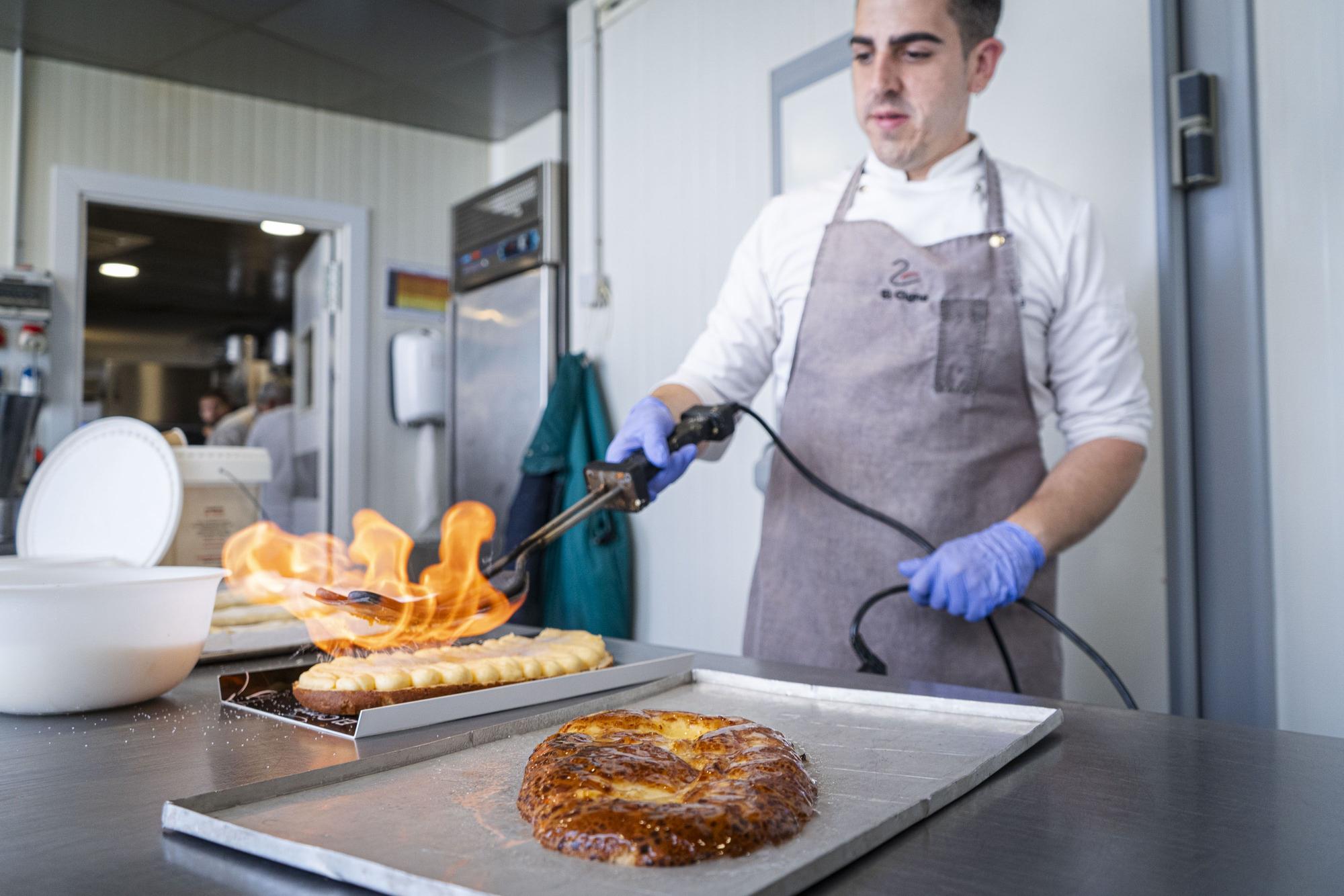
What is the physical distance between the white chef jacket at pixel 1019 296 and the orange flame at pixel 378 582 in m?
0.62

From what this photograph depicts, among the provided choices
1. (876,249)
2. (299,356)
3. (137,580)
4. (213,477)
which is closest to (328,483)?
(299,356)

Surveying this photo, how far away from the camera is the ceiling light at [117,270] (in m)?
6.25

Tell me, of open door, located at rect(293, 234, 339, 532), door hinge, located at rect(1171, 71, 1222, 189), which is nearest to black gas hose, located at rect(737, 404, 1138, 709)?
door hinge, located at rect(1171, 71, 1222, 189)

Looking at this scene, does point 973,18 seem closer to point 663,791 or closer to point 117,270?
point 663,791

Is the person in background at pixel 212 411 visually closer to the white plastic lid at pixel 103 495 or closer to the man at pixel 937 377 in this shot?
the white plastic lid at pixel 103 495

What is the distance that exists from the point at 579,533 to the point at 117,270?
501cm

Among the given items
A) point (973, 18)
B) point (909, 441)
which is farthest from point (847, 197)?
point (909, 441)

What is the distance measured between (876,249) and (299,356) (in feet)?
13.8

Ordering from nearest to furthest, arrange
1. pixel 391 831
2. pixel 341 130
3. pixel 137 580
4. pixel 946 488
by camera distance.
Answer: pixel 391 831 < pixel 137 580 < pixel 946 488 < pixel 341 130

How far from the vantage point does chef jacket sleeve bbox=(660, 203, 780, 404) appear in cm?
178

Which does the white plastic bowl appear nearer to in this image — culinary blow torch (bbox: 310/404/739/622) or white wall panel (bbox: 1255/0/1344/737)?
culinary blow torch (bbox: 310/404/739/622)

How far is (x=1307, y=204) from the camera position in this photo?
158 cm

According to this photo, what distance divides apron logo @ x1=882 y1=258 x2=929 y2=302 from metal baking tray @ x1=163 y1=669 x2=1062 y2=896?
0.84m

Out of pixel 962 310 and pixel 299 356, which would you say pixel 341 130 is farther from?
pixel 962 310
